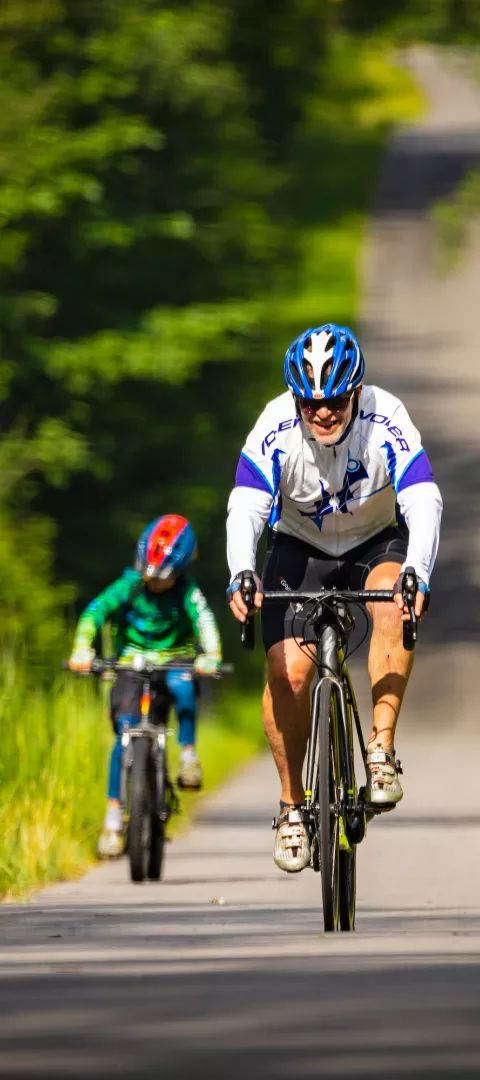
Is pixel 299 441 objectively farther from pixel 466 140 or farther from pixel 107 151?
pixel 466 140

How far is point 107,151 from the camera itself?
2144cm

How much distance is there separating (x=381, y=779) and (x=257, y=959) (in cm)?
160

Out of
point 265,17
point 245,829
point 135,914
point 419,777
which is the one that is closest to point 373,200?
point 265,17

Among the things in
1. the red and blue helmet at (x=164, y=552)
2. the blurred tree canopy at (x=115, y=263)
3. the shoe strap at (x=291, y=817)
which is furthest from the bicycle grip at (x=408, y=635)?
the blurred tree canopy at (x=115, y=263)

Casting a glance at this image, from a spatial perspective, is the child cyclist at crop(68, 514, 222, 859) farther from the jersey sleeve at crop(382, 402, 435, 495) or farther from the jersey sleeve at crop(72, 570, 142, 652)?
the jersey sleeve at crop(382, 402, 435, 495)

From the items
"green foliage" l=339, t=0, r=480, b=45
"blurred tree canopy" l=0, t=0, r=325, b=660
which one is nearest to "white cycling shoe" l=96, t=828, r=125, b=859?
"blurred tree canopy" l=0, t=0, r=325, b=660

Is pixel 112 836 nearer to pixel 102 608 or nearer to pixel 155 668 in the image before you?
pixel 155 668

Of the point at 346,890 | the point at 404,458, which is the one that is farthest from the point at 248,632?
the point at 346,890

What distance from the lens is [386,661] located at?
927cm

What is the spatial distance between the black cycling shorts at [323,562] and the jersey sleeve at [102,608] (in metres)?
3.87

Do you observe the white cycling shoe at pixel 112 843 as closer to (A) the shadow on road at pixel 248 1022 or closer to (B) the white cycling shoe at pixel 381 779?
(B) the white cycling shoe at pixel 381 779

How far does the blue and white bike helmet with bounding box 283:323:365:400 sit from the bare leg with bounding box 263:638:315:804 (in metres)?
0.89

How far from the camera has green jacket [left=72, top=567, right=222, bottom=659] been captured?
13703 mm

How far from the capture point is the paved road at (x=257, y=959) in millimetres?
5410
